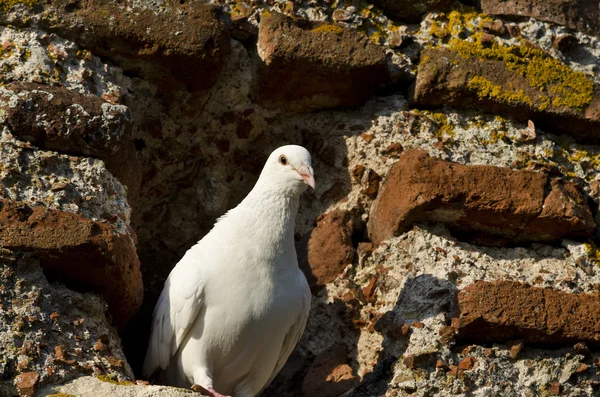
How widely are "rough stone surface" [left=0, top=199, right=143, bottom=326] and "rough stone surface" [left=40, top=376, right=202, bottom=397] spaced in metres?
0.42

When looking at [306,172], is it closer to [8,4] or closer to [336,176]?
[336,176]

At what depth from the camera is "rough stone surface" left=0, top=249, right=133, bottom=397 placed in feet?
9.50

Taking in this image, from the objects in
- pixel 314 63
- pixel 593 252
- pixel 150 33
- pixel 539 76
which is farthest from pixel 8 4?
pixel 593 252

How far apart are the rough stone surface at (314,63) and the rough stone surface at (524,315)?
111 centimetres

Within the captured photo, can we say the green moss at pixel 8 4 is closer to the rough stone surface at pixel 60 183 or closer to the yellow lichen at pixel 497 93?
the rough stone surface at pixel 60 183

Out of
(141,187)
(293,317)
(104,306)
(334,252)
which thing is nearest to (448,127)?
(334,252)

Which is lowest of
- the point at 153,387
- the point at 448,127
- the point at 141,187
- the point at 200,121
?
the point at 153,387

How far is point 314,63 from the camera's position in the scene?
13.2 ft

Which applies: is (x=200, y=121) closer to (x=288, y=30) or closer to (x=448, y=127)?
(x=288, y=30)

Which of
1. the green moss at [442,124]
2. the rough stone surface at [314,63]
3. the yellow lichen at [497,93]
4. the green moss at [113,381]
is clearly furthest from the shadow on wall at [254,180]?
the green moss at [113,381]

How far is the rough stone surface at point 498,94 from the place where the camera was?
13.1 ft

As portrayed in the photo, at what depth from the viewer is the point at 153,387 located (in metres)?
2.89

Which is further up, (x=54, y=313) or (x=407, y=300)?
(x=407, y=300)

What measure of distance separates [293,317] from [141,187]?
0.99 meters
